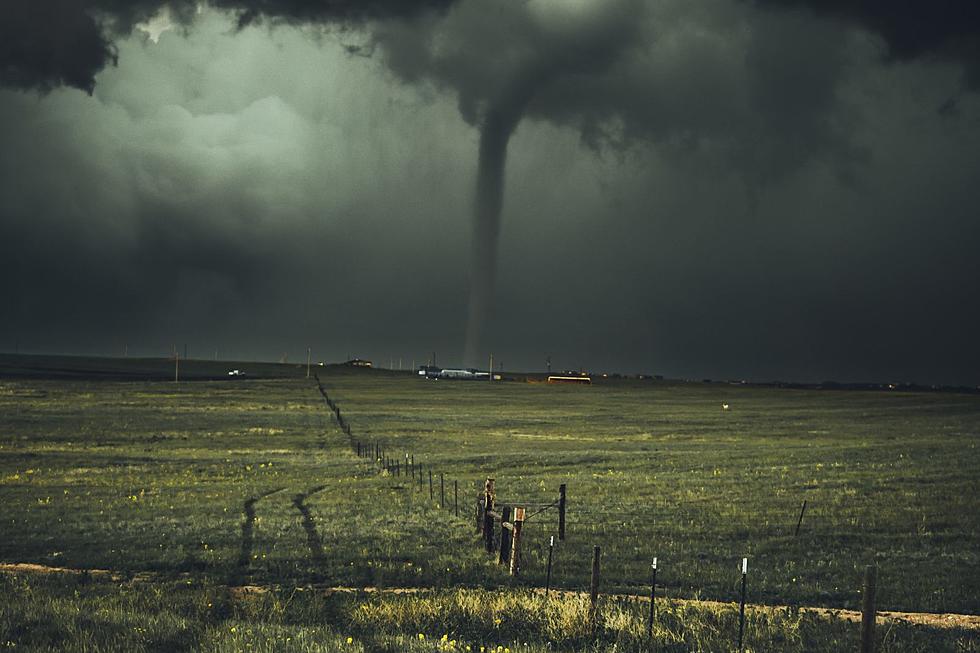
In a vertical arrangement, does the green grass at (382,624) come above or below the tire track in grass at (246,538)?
above

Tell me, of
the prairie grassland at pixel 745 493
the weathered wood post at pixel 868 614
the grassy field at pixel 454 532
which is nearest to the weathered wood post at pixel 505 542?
the grassy field at pixel 454 532

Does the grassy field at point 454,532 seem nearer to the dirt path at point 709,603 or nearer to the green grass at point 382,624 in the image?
the green grass at point 382,624

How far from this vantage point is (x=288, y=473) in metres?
45.9

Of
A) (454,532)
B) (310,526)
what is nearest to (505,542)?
(454,532)

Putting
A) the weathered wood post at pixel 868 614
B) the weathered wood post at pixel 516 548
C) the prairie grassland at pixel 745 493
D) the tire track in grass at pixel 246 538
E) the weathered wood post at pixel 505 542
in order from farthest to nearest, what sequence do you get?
the weathered wood post at pixel 505 542
the prairie grassland at pixel 745 493
the weathered wood post at pixel 516 548
the tire track in grass at pixel 246 538
the weathered wood post at pixel 868 614

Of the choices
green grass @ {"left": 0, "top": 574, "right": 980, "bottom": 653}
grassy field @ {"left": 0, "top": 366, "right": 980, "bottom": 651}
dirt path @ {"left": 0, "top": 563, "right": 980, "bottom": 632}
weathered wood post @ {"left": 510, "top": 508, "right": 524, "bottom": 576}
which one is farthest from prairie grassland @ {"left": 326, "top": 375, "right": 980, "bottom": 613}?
green grass @ {"left": 0, "top": 574, "right": 980, "bottom": 653}

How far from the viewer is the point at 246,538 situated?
2570cm

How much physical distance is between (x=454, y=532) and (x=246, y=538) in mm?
6221

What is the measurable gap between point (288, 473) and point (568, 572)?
27.4m

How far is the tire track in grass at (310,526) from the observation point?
23.0m

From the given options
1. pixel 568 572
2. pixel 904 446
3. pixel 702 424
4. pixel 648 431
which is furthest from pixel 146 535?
pixel 702 424

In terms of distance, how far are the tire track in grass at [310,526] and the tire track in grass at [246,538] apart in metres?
1.56

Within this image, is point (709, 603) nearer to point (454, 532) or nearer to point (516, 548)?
point (516, 548)

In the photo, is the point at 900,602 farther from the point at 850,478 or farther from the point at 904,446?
the point at 904,446
